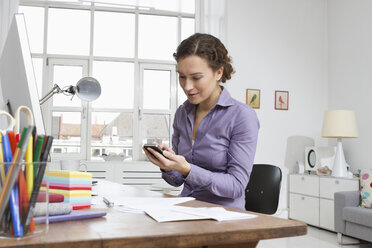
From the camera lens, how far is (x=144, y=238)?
68cm

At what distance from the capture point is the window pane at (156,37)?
6047mm

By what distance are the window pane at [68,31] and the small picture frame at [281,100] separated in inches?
113

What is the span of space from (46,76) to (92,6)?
49.5 inches

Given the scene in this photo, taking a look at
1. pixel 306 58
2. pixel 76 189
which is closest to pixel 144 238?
pixel 76 189

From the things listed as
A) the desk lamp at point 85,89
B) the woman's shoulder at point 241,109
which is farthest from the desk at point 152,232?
the desk lamp at point 85,89

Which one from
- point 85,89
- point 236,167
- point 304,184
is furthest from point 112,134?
point 236,167

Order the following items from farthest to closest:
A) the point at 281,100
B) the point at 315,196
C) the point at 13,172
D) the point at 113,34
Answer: the point at 113,34 → the point at 281,100 → the point at 315,196 → the point at 13,172

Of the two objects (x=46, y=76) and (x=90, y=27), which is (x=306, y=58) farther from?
(x=46, y=76)

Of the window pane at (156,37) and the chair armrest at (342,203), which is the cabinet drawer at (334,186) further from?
the window pane at (156,37)

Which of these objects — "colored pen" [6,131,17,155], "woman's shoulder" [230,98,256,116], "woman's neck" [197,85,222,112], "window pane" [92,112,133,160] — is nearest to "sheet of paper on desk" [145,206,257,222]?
"colored pen" [6,131,17,155]

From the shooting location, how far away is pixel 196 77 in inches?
64.9

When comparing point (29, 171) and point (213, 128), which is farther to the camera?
point (213, 128)

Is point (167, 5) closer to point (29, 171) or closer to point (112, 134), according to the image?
point (112, 134)

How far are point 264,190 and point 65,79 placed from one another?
4475 millimetres
